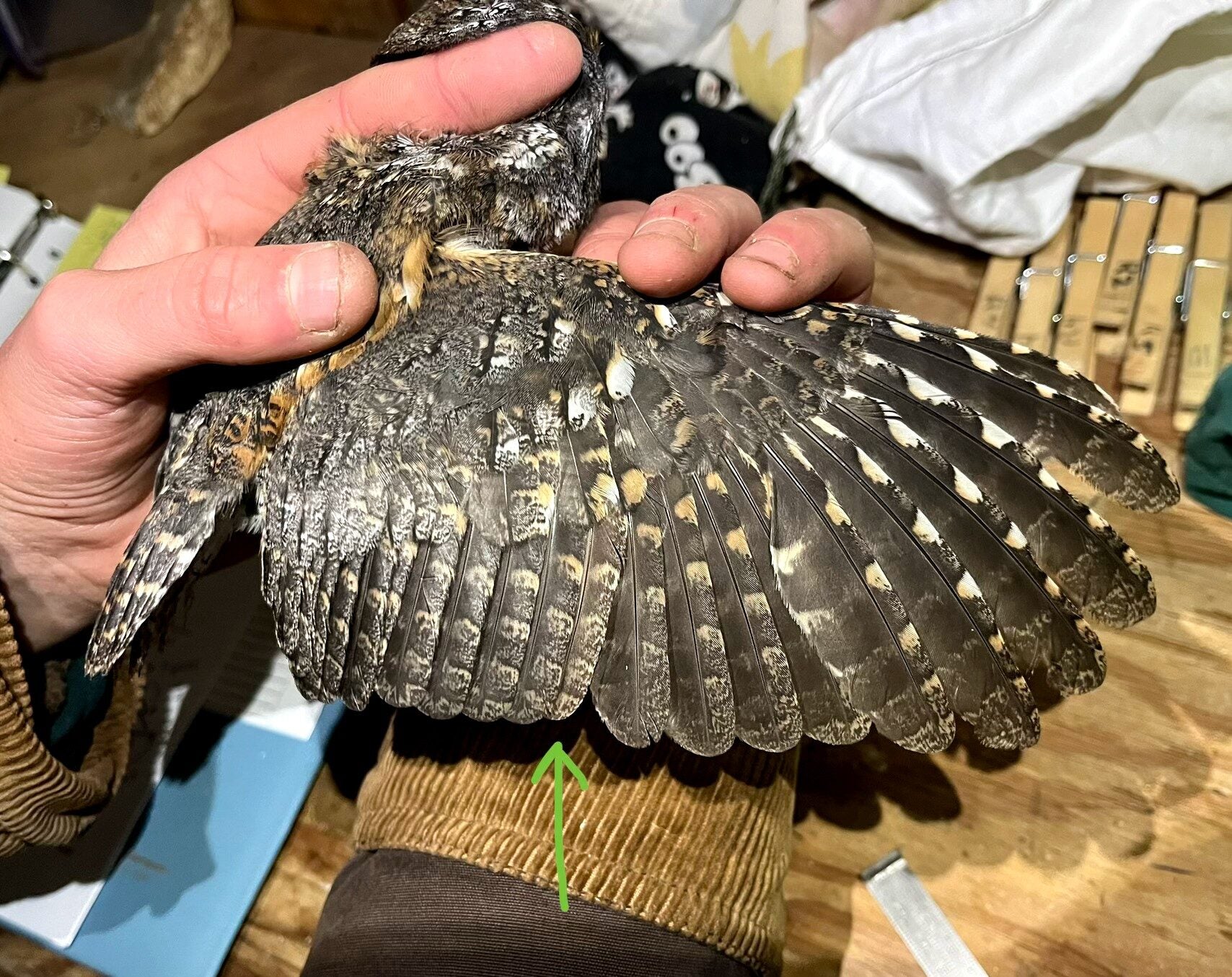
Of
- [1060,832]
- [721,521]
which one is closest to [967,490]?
[721,521]

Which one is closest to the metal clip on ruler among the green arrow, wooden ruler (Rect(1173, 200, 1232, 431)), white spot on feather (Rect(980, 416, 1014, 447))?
the green arrow

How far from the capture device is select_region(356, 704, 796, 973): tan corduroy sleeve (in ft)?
3.96

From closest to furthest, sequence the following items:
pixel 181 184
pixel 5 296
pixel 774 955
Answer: pixel 774 955
pixel 181 184
pixel 5 296

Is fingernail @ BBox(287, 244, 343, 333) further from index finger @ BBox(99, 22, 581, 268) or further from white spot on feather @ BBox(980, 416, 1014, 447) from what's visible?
white spot on feather @ BBox(980, 416, 1014, 447)

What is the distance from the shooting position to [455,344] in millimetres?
959

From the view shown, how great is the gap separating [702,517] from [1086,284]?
1513 mm

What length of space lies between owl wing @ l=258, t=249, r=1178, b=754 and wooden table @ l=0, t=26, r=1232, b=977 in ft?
2.14

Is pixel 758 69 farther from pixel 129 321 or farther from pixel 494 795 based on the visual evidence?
pixel 494 795

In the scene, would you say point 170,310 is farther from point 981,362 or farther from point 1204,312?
point 1204,312

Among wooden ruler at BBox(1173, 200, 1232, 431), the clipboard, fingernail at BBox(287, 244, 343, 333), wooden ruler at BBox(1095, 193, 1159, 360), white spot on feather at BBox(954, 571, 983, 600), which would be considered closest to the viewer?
white spot on feather at BBox(954, 571, 983, 600)

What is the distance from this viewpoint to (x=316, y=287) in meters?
0.98

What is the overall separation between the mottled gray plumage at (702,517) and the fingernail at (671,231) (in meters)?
0.09

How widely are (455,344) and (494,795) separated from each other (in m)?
0.76

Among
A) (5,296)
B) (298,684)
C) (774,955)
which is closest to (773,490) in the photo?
(298,684)
